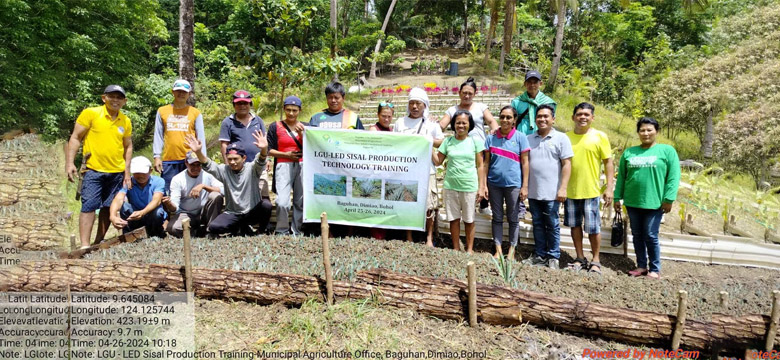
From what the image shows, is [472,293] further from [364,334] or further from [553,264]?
[553,264]

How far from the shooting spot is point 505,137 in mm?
4969

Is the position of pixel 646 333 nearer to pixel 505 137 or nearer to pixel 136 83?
pixel 505 137

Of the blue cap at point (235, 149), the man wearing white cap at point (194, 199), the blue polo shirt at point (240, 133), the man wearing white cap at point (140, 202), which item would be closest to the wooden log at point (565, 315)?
the blue cap at point (235, 149)

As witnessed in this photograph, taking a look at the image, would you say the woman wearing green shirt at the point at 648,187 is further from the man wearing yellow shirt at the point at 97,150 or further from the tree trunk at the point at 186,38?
the tree trunk at the point at 186,38

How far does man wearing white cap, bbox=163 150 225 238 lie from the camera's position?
212 inches

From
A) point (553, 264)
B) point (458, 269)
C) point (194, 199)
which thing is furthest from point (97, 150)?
point (553, 264)

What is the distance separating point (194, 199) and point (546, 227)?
4.09m

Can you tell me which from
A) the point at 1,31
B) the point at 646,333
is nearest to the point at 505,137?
the point at 646,333

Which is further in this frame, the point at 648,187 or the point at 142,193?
the point at 142,193

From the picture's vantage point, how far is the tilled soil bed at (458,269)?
4.16 m

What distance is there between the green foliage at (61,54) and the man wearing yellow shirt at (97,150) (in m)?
6.33

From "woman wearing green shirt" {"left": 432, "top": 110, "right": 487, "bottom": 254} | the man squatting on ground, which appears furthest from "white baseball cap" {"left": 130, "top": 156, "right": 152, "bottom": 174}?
"woman wearing green shirt" {"left": 432, "top": 110, "right": 487, "bottom": 254}

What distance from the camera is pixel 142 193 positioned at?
17.5 feet

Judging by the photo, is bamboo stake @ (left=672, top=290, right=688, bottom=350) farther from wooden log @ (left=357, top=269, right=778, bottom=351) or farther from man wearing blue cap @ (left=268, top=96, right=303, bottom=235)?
man wearing blue cap @ (left=268, top=96, right=303, bottom=235)
